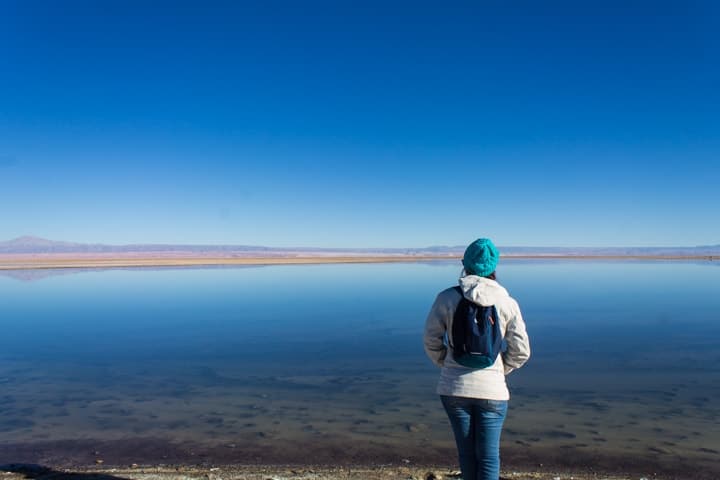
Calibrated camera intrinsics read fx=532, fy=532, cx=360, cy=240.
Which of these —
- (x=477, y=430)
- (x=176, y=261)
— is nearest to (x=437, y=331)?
(x=477, y=430)

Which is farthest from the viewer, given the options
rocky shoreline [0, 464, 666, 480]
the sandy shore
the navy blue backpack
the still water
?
the sandy shore

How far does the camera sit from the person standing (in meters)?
3.19

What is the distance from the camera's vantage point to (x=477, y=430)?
10.7ft

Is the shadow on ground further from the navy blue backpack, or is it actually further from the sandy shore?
the sandy shore

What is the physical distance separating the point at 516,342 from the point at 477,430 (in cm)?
59

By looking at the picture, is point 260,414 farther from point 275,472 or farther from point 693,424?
point 693,424

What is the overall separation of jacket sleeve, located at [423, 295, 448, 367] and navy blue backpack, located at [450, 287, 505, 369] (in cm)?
10

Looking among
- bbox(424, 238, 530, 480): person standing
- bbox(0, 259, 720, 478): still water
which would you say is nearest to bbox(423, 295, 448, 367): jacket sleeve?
bbox(424, 238, 530, 480): person standing

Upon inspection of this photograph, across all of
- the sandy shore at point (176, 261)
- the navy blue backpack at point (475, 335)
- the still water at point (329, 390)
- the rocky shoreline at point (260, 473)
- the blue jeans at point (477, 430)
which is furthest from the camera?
the sandy shore at point (176, 261)

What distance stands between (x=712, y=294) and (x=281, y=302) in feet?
54.2

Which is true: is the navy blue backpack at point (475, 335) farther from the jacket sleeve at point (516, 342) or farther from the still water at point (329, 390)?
the still water at point (329, 390)

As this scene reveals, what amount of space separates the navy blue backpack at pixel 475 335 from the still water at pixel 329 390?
2.84 meters

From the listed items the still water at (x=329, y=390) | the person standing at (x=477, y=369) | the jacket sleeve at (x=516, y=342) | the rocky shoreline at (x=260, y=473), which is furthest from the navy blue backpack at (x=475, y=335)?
the still water at (x=329, y=390)

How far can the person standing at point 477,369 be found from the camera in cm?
319
